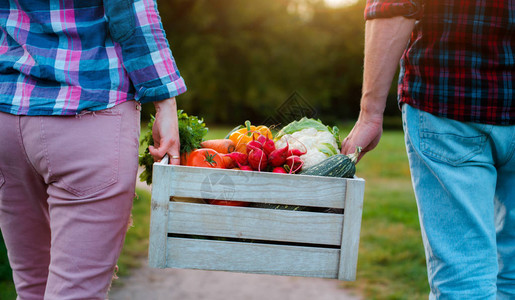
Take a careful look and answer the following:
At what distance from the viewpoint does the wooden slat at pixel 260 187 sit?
169 cm

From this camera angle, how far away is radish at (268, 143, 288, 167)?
6.25ft

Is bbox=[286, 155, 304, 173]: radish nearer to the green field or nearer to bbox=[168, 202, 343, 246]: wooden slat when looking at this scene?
bbox=[168, 202, 343, 246]: wooden slat

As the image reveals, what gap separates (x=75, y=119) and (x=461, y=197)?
1.22m

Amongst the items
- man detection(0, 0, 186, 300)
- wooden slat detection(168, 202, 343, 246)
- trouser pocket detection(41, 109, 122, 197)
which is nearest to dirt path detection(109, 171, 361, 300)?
wooden slat detection(168, 202, 343, 246)

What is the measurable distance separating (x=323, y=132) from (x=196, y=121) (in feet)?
1.74

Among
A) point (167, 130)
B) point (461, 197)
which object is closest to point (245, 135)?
point (167, 130)

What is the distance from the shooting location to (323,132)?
2.14 m

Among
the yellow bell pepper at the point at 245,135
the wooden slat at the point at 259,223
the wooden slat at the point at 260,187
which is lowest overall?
the wooden slat at the point at 259,223

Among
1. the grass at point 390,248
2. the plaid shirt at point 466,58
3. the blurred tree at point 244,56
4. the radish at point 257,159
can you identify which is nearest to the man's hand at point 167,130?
the radish at point 257,159

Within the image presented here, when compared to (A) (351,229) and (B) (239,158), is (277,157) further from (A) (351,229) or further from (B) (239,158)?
(A) (351,229)

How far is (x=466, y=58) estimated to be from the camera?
1.67 m

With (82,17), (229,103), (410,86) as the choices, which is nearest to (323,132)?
(410,86)

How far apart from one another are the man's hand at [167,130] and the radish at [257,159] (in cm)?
27

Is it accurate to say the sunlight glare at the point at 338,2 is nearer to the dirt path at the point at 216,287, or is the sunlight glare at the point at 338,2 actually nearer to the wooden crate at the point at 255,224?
the dirt path at the point at 216,287
